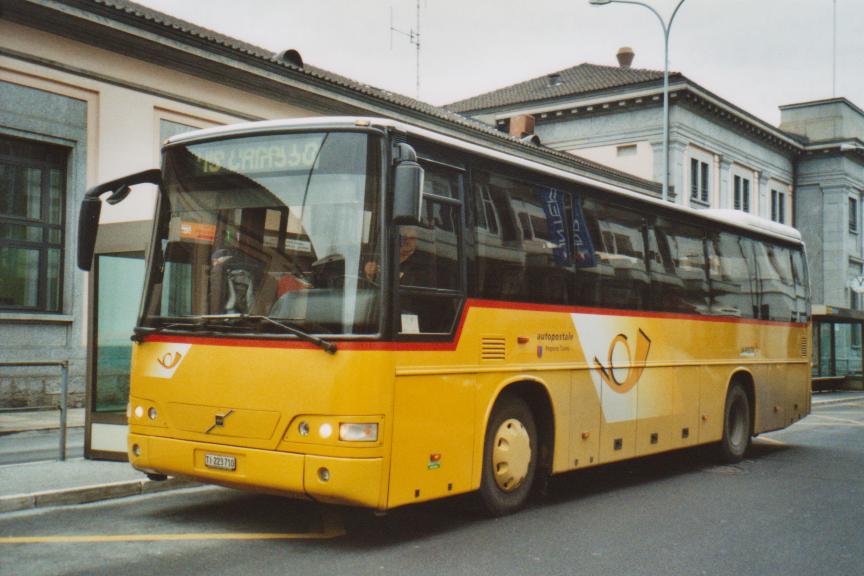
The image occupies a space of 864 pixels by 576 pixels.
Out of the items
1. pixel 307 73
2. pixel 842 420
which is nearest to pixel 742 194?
pixel 842 420

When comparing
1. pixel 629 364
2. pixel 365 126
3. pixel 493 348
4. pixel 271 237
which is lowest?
pixel 629 364

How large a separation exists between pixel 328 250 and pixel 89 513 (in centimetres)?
318

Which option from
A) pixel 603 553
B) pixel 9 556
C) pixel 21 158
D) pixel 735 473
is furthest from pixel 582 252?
pixel 21 158

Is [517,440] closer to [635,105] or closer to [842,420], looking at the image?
[842,420]

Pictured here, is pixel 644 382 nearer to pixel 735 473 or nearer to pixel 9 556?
pixel 735 473

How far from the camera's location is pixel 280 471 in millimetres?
6918

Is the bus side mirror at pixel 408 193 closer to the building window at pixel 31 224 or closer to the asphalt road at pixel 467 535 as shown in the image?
the asphalt road at pixel 467 535

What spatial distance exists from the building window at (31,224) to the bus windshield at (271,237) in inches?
401

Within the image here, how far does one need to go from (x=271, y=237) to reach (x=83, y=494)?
3144mm

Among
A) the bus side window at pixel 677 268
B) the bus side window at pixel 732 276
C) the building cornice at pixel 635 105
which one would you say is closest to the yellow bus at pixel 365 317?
the bus side window at pixel 677 268

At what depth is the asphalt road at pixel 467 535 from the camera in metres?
6.54

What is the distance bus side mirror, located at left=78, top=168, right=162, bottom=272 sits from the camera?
7.55 m

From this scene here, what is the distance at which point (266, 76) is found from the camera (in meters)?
21.3

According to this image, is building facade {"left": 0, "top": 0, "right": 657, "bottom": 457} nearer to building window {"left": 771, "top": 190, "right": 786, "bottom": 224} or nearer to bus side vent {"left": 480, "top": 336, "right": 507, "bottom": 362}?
bus side vent {"left": 480, "top": 336, "right": 507, "bottom": 362}
